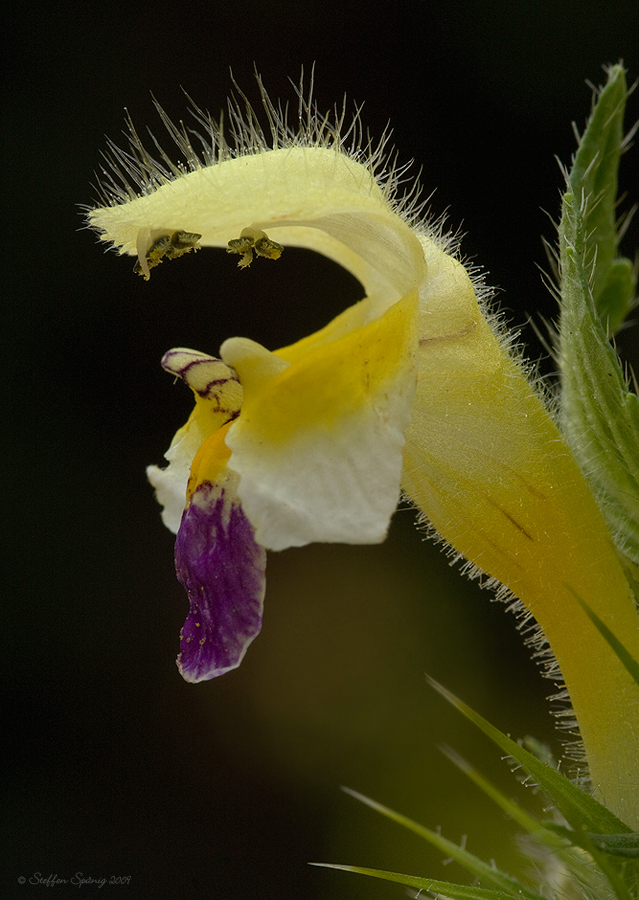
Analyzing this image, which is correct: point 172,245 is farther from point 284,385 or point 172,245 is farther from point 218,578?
point 218,578

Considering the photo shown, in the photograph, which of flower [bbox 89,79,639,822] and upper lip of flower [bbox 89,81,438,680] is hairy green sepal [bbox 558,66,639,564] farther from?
upper lip of flower [bbox 89,81,438,680]

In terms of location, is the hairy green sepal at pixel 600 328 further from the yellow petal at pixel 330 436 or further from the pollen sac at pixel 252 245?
the pollen sac at pixel 252 245

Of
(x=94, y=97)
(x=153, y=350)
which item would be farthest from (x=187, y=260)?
(x=94, y=97)

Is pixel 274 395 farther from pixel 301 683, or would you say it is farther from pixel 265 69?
pixel 265 69

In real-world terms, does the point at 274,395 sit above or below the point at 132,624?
above

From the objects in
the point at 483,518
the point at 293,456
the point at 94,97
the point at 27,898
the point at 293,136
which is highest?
the point at 94,97

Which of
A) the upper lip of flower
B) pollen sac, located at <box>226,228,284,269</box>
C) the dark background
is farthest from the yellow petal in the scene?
the dark background

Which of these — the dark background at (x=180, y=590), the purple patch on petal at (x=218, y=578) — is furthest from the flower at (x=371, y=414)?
the dark background at (x=180, y=590)
